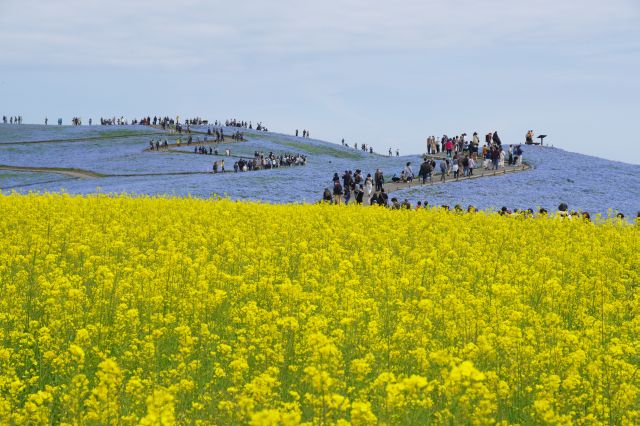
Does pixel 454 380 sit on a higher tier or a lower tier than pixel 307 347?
higher

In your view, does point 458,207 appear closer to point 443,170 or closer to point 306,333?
point 443,170

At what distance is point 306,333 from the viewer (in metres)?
8.33

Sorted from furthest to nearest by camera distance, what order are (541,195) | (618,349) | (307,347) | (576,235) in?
(541,195)
(576,235)
(307,347)
(618,349)

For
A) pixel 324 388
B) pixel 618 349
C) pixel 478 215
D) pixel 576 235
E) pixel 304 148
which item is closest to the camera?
pixel 324 388

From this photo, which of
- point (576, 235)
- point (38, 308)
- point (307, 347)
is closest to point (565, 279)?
point (576, 235)

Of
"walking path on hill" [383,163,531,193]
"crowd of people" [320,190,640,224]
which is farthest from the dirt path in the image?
"crowd of people" [320,190,640,224]

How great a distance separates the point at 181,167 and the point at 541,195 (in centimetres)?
3428

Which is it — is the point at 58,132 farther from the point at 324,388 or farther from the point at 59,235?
the point at 324,388

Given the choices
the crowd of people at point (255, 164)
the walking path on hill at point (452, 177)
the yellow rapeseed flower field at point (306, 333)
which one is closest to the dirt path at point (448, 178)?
the walking path on hill at point (452, 177)

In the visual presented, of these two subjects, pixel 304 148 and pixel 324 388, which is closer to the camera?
pixel 324 388

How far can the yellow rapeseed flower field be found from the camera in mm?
6277

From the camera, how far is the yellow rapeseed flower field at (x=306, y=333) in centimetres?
628

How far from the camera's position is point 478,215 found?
84.0ft

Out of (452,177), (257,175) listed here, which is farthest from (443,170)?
(257,175)
